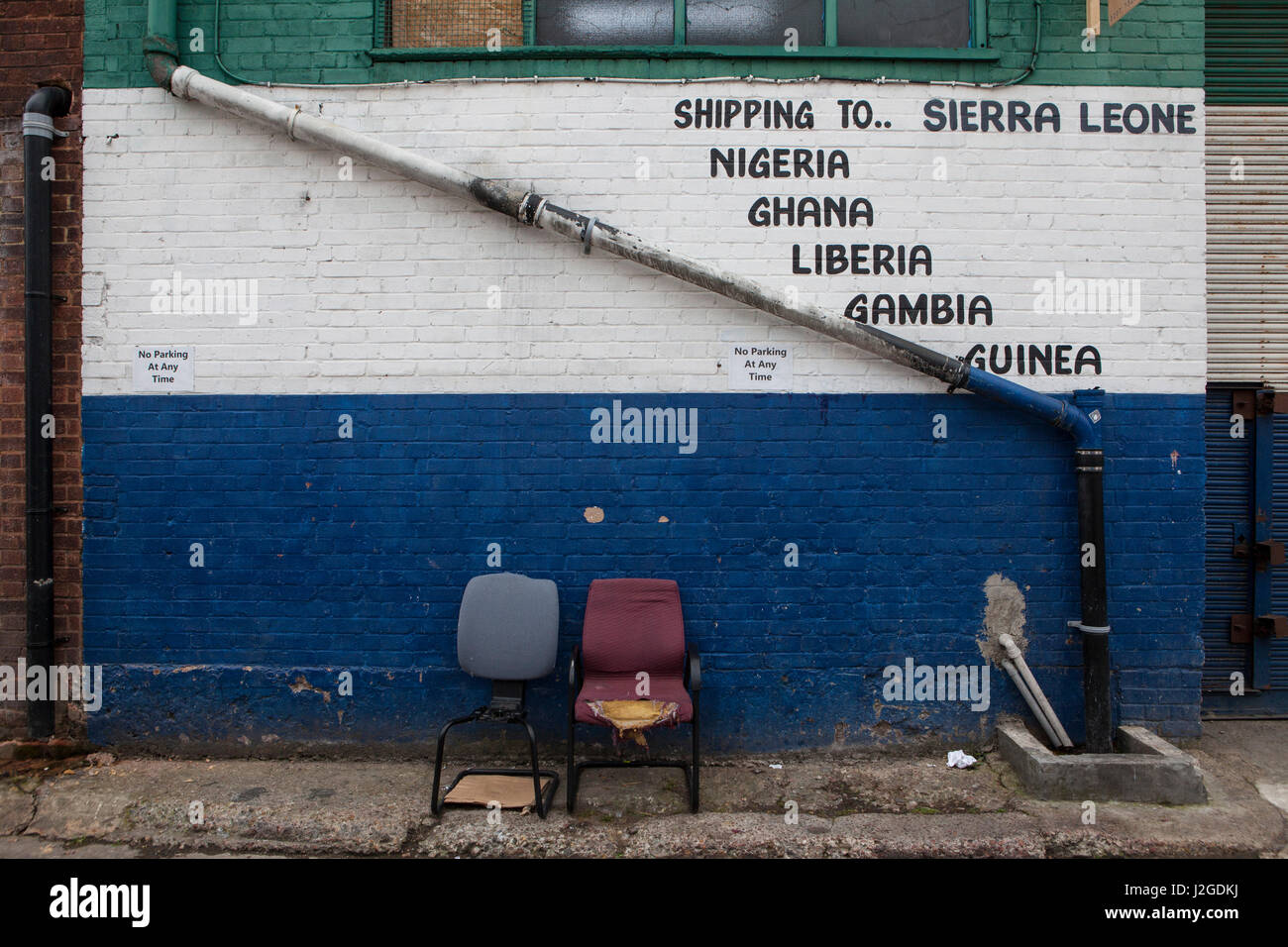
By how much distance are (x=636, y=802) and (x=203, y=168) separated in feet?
13.7

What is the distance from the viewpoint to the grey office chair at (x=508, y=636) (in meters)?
3.96

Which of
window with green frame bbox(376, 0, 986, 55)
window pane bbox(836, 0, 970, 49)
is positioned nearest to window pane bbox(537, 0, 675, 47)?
window with green frame bbox(376, 0, 986, 55)

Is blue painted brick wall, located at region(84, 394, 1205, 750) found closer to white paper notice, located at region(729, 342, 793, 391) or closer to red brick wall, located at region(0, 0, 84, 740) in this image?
white paper notice, located at region(729, 342, 793, 391)

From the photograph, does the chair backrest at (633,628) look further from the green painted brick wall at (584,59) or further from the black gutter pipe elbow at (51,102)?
the black gutter pipe elbow at (51,102)

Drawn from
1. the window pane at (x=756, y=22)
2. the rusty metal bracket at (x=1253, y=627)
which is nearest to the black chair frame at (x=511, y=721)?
the window pane at (x=756, y=22)

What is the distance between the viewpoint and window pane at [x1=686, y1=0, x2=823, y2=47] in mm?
4547

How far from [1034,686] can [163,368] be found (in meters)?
5.15

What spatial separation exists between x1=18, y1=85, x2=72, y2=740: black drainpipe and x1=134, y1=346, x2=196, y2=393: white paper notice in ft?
1.64

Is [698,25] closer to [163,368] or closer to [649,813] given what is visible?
[163,368]

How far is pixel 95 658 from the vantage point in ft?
14.8

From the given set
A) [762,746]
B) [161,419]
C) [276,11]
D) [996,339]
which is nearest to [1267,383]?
[996,339]

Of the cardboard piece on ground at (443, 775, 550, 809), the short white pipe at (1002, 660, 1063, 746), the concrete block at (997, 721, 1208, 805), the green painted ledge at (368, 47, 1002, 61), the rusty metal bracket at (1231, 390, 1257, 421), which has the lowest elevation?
the cardboard piece on ground at (443, 775, 550, 809)

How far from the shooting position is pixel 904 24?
4.55 meters

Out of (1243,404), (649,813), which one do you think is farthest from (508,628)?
(1243,404)
